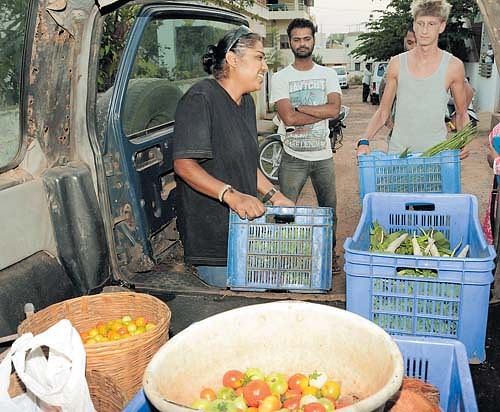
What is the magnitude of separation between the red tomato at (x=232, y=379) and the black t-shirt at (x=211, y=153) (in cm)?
147

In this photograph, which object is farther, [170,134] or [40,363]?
[170,134]

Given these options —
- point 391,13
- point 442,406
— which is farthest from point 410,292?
point 391,13

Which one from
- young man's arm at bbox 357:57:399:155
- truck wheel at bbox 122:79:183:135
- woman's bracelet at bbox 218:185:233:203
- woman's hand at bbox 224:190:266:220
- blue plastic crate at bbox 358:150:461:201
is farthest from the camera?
young man's arm at bbox 357:57:399:155

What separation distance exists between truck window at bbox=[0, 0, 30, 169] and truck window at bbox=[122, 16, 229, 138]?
0.88 metres

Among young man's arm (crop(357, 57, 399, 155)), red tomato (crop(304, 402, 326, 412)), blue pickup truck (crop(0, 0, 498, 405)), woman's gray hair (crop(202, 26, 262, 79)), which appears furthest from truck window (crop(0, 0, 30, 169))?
young man's arm (crop(357, 57, 399, 155))

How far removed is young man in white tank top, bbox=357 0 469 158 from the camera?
3.52 metres

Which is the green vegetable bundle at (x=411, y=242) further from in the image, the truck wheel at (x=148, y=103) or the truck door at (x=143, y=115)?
the truck wheel at (x=148, y=103)

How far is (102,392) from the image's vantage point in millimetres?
1962

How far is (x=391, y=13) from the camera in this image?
27.7 meters

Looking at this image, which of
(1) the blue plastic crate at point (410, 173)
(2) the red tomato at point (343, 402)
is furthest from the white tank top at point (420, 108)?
(2) the red tomato at point (343, 402)

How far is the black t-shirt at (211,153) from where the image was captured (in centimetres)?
289

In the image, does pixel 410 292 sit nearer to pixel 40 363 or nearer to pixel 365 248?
pixel 365 248

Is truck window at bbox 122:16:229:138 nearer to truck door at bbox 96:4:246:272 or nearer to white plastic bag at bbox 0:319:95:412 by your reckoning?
truck door at bbox 96:4:246:272

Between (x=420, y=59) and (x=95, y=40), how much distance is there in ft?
6.89
